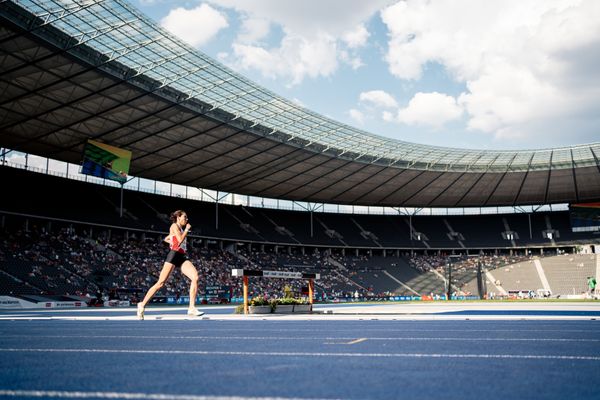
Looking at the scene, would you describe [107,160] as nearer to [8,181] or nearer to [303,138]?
[8,181]

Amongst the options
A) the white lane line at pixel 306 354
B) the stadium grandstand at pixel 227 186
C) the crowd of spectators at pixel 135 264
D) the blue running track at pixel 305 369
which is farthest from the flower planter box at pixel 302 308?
the crowd of spectators at pixel 135 264

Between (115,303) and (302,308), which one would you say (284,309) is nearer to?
(302,308)

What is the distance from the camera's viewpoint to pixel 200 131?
42.0 m

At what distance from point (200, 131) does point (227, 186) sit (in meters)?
18.8

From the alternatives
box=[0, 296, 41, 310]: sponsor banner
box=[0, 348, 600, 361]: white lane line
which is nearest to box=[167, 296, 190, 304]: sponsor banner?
box=[0, 296, 41, 310]: sponsor banner

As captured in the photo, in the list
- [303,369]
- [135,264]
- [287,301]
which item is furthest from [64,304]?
[303,369]

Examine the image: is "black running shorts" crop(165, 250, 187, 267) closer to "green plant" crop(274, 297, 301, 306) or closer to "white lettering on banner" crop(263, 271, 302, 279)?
"green plant" crop(274, 297, 301, 306)

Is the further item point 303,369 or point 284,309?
point 284,309

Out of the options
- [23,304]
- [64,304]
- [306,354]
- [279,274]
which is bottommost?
[64,304]

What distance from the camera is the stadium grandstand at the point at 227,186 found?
32.0 metres

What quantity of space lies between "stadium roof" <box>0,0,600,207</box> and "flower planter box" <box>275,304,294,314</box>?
1842 centimetres

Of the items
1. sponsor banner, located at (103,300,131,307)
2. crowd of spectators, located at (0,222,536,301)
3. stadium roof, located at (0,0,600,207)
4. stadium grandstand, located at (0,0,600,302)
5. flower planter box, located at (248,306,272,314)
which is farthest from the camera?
crowd of spectators, located at (0,222,536,301)

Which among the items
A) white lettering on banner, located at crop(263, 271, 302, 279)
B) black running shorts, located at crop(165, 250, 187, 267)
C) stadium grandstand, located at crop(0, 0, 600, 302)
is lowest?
white lettering on banner, located at crop(263, 271, 302, 279)

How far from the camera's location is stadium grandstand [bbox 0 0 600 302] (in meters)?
32.0
